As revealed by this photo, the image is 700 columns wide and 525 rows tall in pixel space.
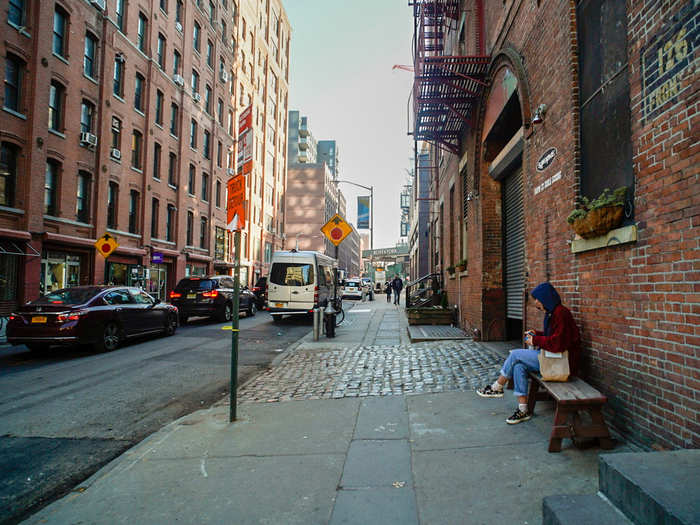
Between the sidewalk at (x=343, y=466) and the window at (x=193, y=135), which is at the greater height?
the window at (x=193, y=135)

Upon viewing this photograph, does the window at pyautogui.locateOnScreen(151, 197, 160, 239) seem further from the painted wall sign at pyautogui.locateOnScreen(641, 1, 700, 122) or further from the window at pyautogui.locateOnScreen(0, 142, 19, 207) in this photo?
the painted wall sign at pyautogui.locateOnScreen(641, 1, 700, 122)

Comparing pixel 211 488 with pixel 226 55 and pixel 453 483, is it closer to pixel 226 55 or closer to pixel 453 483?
pixel 453 483

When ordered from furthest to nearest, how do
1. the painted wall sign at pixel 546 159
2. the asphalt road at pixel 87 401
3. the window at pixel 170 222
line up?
the window at pixel 170 222, the painted wall sign at pixel 546 159, the asphalt road at pixel 87 401

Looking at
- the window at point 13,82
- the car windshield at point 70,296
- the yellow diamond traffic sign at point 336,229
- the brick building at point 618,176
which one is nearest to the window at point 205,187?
the window at point 13,82

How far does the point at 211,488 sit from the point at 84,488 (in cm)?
103

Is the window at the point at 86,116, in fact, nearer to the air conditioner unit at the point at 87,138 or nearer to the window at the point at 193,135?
the air conditioner unit at the point at 87,138

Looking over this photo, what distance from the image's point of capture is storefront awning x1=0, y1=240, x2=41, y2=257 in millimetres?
16469

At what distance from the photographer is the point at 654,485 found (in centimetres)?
219

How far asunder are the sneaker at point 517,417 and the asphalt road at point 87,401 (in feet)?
12.5

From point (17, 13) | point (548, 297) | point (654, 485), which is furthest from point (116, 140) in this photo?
point (654, 485)

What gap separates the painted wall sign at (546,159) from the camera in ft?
19.1

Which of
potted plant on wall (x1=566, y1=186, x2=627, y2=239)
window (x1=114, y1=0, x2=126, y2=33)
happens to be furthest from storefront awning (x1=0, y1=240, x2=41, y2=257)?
potted plant on wall (x1=566, y1=186, x2=627, y2=239)

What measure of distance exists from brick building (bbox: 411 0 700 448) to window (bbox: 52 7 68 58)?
17.9 m

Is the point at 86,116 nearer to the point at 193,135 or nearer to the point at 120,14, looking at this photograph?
the point at 120,14
